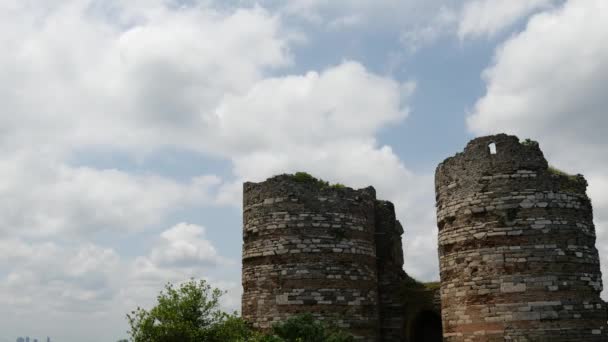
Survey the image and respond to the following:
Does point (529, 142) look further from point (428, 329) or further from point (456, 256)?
point (428, 329)

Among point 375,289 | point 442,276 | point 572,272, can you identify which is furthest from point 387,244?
point 572,272

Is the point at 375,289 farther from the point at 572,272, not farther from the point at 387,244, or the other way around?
the point at 572,272

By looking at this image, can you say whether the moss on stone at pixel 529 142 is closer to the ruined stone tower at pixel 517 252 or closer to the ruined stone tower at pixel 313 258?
the ruined stone tower at pixel 517 252

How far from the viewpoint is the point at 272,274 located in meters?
21.8

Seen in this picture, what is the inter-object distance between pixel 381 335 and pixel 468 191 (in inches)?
269

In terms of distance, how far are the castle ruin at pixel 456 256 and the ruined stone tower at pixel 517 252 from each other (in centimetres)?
3

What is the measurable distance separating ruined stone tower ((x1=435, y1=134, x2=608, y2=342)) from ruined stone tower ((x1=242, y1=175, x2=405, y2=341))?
3.22 m

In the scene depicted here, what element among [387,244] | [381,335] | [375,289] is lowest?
[381,335]

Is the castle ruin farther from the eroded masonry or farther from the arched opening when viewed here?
the arched opening

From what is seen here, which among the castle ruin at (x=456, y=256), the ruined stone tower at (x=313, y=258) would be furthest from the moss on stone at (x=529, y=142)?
the ruined stone tower at (x=313, y=258)

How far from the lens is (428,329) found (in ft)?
82.3

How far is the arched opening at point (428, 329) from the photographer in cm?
2470

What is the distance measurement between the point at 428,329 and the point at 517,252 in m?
7.69

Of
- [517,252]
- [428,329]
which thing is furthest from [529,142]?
[428,329]
